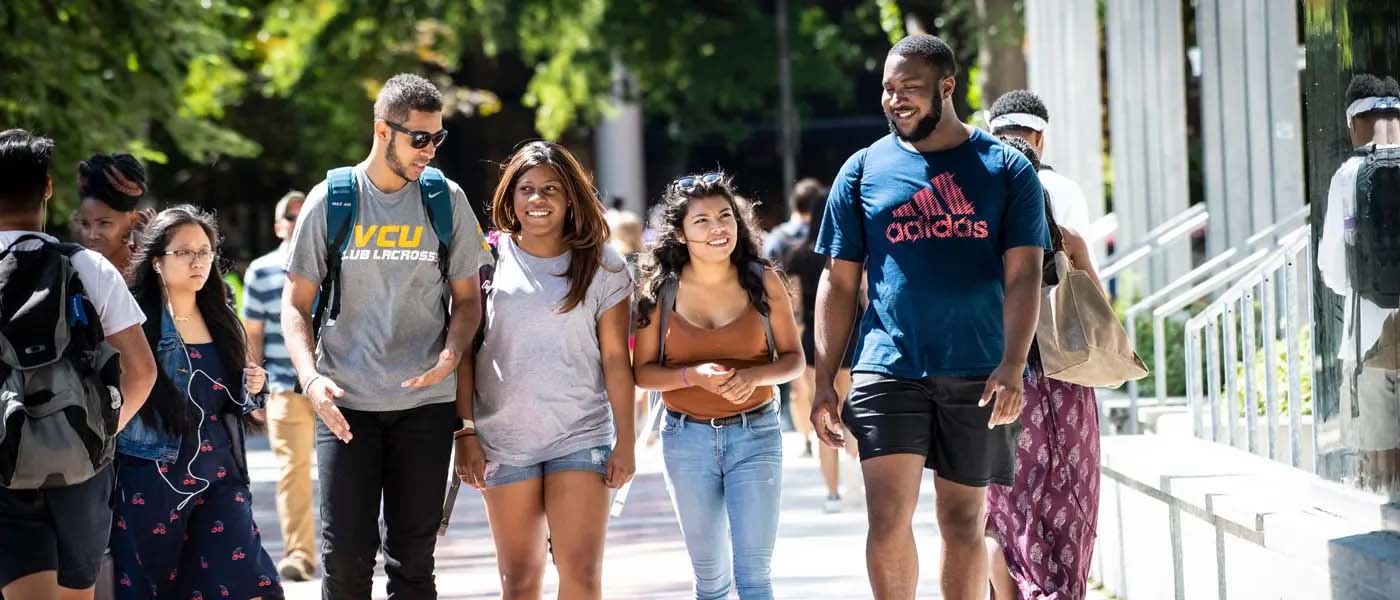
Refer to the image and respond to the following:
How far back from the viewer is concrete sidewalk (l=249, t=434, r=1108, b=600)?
29.3 ft

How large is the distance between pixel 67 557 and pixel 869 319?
2.50m

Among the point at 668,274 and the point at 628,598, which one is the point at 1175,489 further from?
the point at 628,598

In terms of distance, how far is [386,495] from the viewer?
6141mm

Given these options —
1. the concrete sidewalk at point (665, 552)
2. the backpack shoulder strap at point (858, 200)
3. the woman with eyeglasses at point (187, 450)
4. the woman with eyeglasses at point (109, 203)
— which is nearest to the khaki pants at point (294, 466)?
the concrete sidewalk at point (665, 552)

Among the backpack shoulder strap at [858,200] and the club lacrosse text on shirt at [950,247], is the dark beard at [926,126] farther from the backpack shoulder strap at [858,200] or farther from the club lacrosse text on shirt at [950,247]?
the backpack shoulder strap at [858,200]

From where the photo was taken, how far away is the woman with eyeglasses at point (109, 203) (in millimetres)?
6902

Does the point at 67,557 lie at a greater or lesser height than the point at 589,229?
lesser

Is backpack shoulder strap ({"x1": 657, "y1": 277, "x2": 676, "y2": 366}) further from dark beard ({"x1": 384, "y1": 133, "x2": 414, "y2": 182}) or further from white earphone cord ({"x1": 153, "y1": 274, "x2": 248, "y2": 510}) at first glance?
white earphone cord ({"x1": 153, "y1": 274, "x2": 248, "y2": 510})

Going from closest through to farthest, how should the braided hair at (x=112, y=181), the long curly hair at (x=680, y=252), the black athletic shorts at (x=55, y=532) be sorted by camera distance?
the black athletic shorts at (x=55, y=532), the long curly hair at (x=680, y=252), the braided hair at (x=112, y=181)

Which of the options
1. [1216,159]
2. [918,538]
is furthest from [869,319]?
[1216,159]

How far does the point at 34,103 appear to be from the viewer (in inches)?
541

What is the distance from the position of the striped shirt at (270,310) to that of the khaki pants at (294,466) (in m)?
0.10

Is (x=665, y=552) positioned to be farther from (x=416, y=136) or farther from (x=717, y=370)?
(x=416, y=136)

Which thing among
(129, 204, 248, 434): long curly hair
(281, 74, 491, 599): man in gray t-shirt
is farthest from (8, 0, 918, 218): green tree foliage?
(281, 74, 491, 599): man in gray t-shirt
